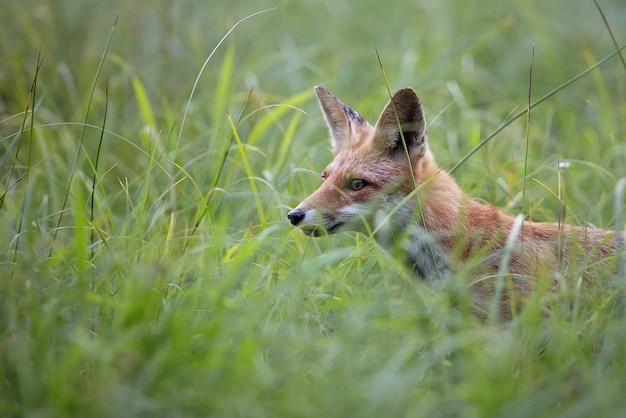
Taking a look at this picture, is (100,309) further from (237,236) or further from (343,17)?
(343,17)

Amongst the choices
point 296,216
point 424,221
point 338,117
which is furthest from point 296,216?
point 338,117

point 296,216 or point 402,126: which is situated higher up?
point 402,126

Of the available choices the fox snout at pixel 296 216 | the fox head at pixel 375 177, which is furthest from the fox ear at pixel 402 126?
the fox snout at pixel 296 216

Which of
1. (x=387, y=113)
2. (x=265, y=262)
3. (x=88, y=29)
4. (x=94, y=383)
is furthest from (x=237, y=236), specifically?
(x=88, y=29)

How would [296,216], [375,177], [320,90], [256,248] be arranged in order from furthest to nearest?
[320,90] < [375,177] < [296,216] < [256,248]

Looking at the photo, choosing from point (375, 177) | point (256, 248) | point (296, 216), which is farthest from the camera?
point (375, 177)

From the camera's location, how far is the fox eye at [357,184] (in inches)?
191

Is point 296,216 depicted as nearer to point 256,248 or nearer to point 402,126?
point 256,248

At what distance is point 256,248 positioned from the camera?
4.06m

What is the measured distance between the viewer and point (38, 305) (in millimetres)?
3703

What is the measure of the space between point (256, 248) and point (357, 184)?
1077 millimetres

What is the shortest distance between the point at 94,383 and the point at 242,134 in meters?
4.42

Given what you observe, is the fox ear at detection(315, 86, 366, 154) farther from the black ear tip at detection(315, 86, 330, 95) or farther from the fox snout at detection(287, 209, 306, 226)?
the fox snout at detection(287, 209, 306, 226)

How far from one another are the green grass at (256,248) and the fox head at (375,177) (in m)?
0.25
